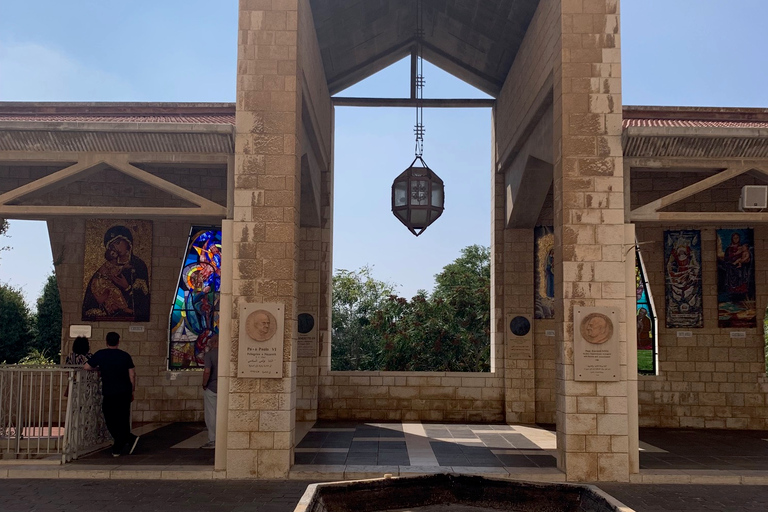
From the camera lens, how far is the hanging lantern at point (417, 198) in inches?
392

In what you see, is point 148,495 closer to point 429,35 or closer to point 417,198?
point 417,198

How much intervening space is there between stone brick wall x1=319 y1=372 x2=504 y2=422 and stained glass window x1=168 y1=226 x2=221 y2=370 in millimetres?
2169

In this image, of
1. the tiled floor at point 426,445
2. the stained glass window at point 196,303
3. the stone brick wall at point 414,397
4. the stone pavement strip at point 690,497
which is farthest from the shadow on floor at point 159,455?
the stone pavement strip at point 690,497

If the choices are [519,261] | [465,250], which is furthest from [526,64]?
[465,250]

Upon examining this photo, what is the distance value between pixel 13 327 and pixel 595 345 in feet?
75.8

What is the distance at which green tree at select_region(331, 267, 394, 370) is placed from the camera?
77.0 feet

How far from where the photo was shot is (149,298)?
40.0ft

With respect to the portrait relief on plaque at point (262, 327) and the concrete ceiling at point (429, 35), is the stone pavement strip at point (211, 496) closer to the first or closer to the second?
the portrait relief on plaque at point (262, 327)

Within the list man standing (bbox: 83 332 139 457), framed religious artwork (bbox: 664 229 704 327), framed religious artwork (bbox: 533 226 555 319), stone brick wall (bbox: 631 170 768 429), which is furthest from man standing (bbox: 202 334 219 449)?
framed religious artwork (bbox: 664 229 704 327)

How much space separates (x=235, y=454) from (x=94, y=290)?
19.6 ft

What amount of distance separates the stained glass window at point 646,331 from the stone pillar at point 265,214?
23.8 ft

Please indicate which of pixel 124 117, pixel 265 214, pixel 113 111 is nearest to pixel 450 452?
pixel 265 214

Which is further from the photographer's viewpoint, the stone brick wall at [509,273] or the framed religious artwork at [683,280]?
the framed religious artwork at [683,280]

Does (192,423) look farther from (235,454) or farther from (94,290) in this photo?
(235,454)
